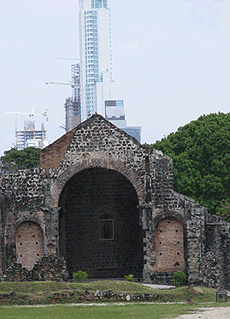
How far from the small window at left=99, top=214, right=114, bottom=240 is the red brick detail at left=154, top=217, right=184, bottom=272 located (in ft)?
15.6

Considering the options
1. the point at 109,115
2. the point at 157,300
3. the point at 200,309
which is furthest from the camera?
the point at 109,115

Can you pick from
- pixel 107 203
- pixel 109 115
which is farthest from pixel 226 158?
pixel 109 115

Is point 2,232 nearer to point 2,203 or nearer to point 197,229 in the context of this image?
point 2,203

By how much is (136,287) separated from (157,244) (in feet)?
20.8

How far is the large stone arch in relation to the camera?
95.3 feet

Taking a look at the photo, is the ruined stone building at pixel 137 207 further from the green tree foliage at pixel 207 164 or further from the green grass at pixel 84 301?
Answer: the green tree foliage at pixel 207 164

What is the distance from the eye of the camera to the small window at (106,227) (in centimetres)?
3344

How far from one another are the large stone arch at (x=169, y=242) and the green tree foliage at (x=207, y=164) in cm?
865

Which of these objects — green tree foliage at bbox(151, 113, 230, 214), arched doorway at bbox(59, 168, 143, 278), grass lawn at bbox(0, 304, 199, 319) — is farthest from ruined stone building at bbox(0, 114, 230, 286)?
green tree foliage at bbox(151, 113, 230, 214)

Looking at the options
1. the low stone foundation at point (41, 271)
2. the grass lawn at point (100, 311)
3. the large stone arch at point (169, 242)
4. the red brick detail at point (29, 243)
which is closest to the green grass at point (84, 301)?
the grass lawn at point (100, 311)

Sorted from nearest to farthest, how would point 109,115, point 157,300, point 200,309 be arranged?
point 200,309 < point 157,300 < point 109,115

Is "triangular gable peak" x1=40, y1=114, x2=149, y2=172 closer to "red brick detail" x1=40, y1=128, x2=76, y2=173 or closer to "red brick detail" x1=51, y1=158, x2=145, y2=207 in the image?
"red brick detail" x1=40, y1=128, x2=76, y2=173

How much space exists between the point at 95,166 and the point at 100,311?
1204 centimetres

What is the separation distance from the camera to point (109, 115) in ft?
654
